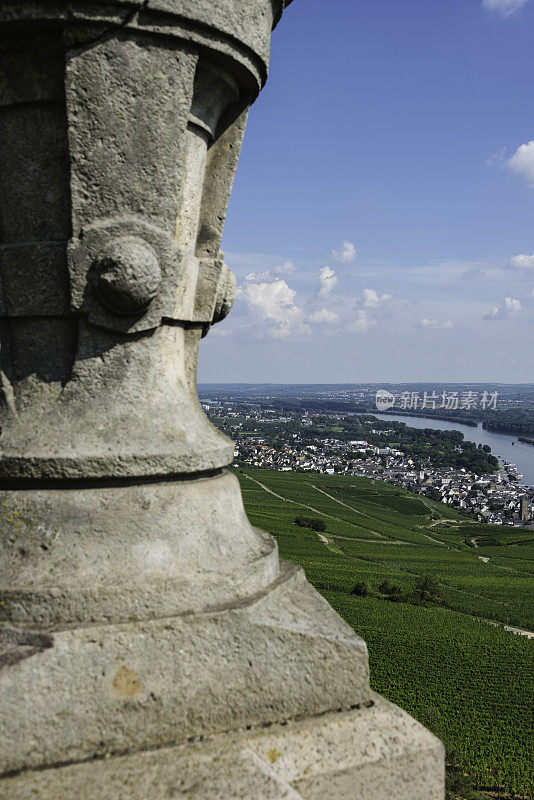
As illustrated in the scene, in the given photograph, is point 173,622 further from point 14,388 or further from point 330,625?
point 14,388

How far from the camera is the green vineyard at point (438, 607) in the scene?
25891 mm

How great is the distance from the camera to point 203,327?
3031mm

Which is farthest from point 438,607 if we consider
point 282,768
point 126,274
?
point 126,274

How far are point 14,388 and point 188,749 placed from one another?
1.49 m

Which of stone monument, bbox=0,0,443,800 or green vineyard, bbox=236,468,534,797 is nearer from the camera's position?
stone monument, bbox=0,0,443,800

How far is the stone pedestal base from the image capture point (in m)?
1.89

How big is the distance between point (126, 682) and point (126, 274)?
1.43m

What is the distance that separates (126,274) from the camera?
2.40 metres

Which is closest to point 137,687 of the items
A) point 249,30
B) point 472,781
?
point 249,30

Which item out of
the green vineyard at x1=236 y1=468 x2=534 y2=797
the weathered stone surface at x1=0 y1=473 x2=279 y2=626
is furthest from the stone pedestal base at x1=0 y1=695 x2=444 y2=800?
the green vineyard at x1=236 y1=468 x2=534 y2=797

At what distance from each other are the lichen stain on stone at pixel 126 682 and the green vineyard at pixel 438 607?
23885 millimetres

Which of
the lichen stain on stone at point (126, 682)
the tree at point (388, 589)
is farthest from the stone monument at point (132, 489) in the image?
the tree at point (388, 589)

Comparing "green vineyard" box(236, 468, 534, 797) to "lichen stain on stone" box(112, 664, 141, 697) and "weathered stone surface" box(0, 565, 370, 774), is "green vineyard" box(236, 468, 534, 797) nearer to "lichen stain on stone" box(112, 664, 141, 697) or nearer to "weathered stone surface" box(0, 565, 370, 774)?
"weathered stone surface" box(0, 565, 370, 774)

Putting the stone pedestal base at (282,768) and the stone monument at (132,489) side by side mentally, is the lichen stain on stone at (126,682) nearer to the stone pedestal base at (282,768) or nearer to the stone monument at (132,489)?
the stone monument at (132,489)
